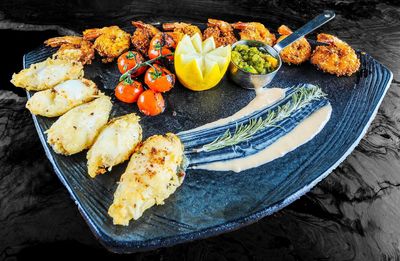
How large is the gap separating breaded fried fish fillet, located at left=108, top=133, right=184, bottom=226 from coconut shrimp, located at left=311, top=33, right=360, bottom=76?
237 centimetres

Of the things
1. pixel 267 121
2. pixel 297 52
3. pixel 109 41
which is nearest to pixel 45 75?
pixel 109 41

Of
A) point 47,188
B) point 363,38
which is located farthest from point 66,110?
point 363,38

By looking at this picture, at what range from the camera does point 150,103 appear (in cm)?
395

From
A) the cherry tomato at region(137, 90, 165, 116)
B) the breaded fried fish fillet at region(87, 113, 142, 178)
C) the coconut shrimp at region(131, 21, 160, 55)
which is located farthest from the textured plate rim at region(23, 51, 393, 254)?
the coconut shrimp at region(131, 21, 160, 55)

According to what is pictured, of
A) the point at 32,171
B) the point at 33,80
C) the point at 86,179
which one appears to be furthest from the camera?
the point at 33,80

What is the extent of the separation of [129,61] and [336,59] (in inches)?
105

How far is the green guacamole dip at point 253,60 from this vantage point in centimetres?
423

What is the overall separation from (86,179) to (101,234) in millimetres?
612

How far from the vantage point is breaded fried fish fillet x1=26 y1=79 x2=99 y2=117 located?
146 inches

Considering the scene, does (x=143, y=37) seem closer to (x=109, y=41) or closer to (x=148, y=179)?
(x=109, y=41)

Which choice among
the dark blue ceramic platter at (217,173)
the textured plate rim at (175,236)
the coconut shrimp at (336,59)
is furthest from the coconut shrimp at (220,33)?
the textured plate rim at (175,236)

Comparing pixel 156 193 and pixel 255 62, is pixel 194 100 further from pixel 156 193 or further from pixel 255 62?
pixel 156 193

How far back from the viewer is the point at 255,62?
426cm

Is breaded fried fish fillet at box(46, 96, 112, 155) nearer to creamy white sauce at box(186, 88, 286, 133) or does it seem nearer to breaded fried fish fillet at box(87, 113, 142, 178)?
breaded fried fish fillet at box(87, 113, 142, 178)
